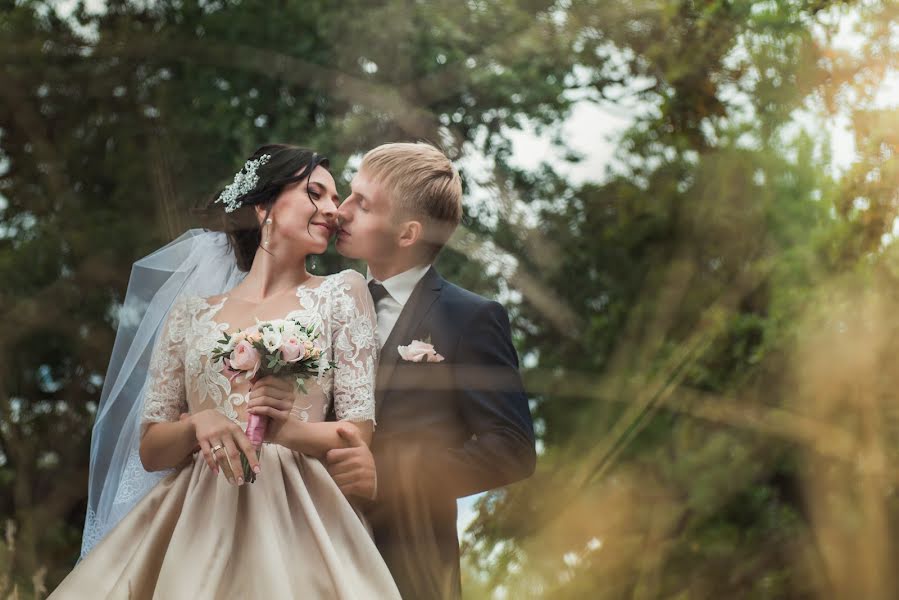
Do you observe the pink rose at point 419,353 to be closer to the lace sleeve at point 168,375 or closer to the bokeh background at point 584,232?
the lace sleeve at point 168,375

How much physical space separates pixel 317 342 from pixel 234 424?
331 mm

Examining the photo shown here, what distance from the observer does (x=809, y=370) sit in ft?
29.5

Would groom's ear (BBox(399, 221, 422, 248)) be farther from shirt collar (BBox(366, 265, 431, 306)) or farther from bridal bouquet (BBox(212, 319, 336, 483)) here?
bridal bouquet (BBox(212, 319, 336, 483))

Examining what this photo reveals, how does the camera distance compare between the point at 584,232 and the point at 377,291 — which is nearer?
the point at 377,291

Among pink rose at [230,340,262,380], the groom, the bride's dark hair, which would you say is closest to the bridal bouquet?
pink rose at [230,340,262,380]

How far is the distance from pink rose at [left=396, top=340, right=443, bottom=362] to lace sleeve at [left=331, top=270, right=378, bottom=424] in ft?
0.29

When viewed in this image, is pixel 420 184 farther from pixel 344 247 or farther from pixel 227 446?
pixel 227 446

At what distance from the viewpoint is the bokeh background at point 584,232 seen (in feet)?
26.0

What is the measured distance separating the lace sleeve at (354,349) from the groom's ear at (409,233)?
25 cm

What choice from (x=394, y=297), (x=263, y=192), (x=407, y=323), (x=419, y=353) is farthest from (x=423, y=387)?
(x=263, y=192)

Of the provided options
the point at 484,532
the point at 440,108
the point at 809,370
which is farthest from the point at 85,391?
the point at 809,370

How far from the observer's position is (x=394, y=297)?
3.35m

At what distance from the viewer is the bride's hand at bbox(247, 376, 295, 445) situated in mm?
2822

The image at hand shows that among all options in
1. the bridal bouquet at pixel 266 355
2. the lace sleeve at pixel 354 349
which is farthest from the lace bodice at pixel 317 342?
the bridal bouquet at pixel 266 355
